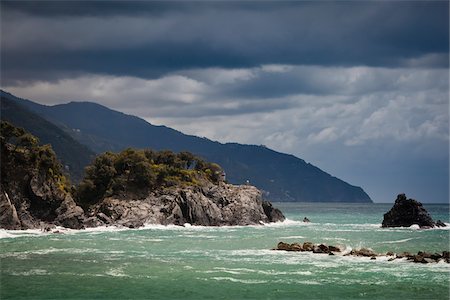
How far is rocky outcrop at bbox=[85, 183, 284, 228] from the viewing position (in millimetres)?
129750

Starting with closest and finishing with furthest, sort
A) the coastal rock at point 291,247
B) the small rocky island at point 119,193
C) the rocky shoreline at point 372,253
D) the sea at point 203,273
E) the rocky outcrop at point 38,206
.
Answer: the sea at point 203,273
the rocky shoreline at point 372,253
the coastal rock at point 291,247
the rocky outcrop at point 38,206
the small rocky island at point 119,193

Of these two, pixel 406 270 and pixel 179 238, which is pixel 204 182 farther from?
pixel 406 270

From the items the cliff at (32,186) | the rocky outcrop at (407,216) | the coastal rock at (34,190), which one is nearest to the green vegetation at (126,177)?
the coastal rock at (34,190)

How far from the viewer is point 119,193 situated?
137875 mm

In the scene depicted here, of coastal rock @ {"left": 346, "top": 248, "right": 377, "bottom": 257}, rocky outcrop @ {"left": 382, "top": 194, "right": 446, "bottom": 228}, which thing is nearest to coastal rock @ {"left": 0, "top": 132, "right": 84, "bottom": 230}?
coastal rock @ {"left": 346, "top": 248, "right": 377, "bottom": 257}

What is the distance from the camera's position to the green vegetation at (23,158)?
114 m

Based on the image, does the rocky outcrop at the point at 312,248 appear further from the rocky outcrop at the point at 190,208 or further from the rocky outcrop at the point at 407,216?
the rocky outcrop at the point at 407,216

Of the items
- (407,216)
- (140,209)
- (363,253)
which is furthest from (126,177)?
(363,253)

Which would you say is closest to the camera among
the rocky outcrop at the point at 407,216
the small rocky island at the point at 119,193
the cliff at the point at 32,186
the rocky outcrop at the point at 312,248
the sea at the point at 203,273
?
the sea at the point at 203,273

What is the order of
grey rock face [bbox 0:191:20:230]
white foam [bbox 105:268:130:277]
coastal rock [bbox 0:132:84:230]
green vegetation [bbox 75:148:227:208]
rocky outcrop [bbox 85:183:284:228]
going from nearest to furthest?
white foam [bbox 105:268:130:277], grey rock face [bbox 0:191:20:230], coastal rock [bbox 0:132:84:230], rocky outcrop [bbox 85:183:284:228], green vegetation [bbox 75:148:227:208]

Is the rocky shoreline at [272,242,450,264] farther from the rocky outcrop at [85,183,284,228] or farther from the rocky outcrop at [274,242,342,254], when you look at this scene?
the rocky outcrop at [85,183,284,228]

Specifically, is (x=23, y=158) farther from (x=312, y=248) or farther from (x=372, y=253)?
(x=372, y=253)

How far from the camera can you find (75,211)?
120 metres

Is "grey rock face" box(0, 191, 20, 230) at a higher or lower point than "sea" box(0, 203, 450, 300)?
higher
